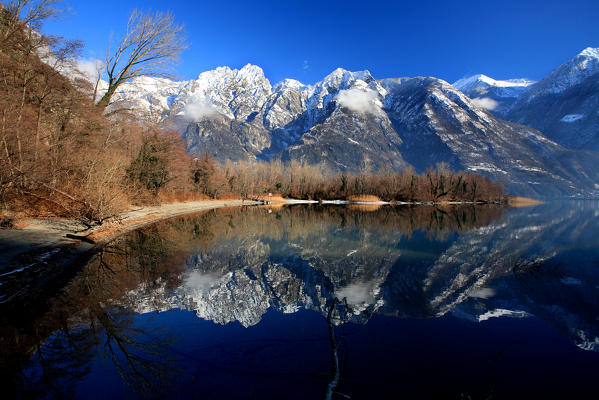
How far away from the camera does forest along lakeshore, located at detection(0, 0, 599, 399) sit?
4336 mm

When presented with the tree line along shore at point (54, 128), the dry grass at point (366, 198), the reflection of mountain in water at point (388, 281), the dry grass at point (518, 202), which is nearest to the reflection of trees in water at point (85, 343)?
the reflection of mountain in water at point (388, 281)

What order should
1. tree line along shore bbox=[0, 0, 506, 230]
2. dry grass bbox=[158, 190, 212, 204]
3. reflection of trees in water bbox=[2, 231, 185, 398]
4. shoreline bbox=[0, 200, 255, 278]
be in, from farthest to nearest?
dry grass bbox=[158, 190, 212, 204]
tree line along shore bbox=[0, 0, 506, 230]
shoreline bbox=[0, 200, 255, 278]
reflection of trees in water bbox=[2, 231, 185, 398]

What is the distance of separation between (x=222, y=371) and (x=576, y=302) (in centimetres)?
1053

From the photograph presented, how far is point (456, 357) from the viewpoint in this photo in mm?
5250

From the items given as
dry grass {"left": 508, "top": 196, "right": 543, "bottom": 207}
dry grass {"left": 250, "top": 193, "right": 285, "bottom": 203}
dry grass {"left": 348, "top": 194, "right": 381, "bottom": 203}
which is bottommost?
dry grass {"left": 250, "top": 193, "right": 285, "bottom": 203}

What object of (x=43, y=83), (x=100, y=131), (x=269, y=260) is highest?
(x=43, y=83)

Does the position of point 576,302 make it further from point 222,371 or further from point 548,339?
point 222,371

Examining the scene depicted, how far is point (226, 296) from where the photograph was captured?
797 cm

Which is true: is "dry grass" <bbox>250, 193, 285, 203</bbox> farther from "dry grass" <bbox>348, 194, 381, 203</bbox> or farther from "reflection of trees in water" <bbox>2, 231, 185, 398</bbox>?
"reflection of trees in water" <bbox>2, 231, 185, 398</bbox>

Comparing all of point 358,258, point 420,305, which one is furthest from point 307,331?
point 358,258

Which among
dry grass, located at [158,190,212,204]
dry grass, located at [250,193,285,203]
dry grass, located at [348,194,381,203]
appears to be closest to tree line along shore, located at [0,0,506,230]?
dry grass, located at [158,190,212,204]

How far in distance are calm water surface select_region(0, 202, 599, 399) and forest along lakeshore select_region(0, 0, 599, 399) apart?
40mm

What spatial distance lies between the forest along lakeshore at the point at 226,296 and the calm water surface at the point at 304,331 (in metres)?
0.04

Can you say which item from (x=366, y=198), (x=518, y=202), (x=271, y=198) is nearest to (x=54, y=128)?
(x=271, y=198)
